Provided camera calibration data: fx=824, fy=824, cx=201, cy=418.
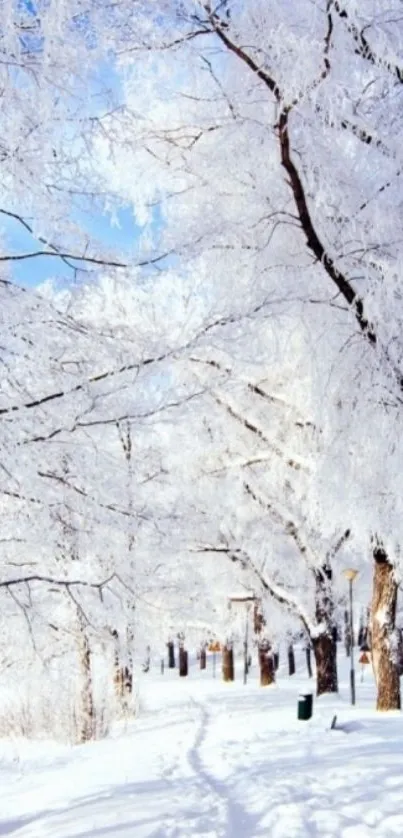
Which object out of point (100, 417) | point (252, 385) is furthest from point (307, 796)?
point (252, 385)

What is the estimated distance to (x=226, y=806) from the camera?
24.2 feet

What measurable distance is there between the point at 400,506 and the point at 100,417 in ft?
17.4

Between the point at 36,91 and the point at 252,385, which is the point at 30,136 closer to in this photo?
the point at 36,91

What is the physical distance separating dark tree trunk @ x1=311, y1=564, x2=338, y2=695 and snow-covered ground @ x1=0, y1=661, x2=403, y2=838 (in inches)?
120

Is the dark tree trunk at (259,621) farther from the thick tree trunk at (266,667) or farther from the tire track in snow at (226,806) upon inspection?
the tire track in snow at (226,806)

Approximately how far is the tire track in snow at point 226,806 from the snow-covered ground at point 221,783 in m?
0.01

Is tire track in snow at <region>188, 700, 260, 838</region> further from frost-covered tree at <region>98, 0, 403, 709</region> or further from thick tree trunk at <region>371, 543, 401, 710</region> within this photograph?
thick tree trunk at <region>371, 543, 401, 710</region>

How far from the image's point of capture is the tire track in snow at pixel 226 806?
642 centimetres

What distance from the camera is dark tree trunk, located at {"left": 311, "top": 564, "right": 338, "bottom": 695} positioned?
17.7 metres

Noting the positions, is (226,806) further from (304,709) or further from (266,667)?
(266,667)

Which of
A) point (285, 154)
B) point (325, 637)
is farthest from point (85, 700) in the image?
point (285, 154)

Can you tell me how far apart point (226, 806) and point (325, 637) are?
1066 cm

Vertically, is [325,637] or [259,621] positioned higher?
[259,621]

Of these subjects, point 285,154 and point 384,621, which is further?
point 384,621
